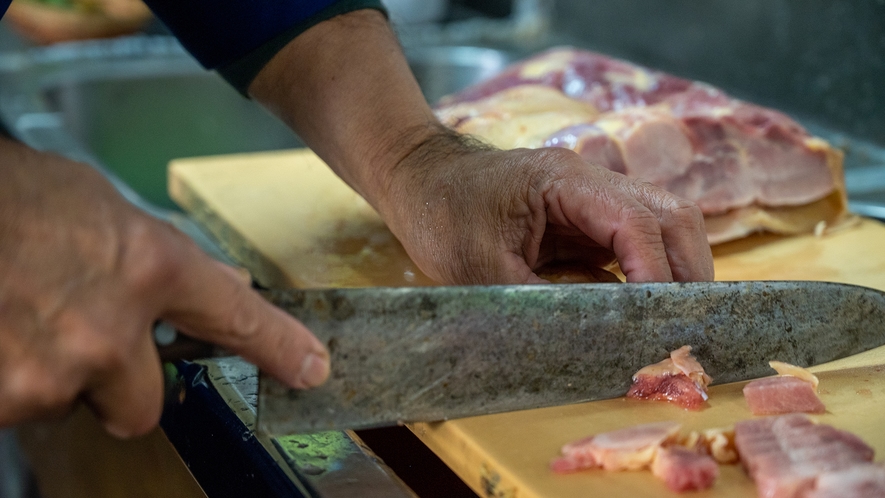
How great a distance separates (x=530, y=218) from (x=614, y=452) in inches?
19.9

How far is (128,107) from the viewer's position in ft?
10.9

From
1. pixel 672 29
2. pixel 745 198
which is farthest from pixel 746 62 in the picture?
pixel 745 198

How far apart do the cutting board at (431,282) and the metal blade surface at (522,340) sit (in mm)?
40

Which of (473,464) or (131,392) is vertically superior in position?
(131,392)

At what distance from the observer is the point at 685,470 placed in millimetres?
1110

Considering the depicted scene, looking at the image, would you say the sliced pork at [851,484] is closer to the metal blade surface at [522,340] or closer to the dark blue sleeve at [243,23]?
the metal blade surface at [522,340]

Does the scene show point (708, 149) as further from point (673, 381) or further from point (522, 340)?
point (522, 340)

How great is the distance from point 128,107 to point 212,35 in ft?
5.30

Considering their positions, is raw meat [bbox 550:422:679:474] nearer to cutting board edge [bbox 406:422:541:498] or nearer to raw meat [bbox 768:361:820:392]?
cutting board edge [bbox 406:422:541:498]

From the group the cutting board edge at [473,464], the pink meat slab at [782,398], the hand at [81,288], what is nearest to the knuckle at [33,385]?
the hand at [81,288]

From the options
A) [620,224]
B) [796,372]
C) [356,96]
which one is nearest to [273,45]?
[356,96]

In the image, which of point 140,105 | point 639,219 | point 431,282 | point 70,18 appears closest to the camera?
point 639,219

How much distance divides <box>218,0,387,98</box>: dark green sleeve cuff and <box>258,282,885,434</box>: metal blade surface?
2.86ft

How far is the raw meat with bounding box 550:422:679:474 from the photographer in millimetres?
1153
